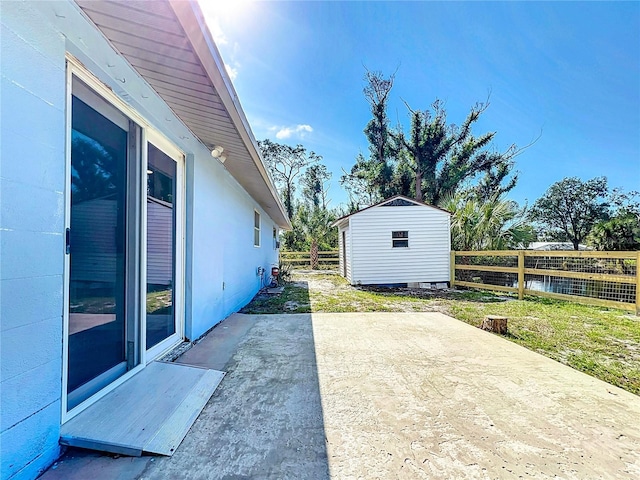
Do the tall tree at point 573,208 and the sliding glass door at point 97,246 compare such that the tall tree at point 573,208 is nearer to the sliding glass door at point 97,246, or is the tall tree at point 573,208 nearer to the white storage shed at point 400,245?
the white storage shed at point 400,245

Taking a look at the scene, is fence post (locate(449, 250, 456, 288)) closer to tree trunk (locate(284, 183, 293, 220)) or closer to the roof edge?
the roof edge

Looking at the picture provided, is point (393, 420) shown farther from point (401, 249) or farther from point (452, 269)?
point (452, 269)

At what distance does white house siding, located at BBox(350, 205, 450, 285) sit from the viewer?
9.87 meters

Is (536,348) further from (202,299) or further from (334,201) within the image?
(334,201)

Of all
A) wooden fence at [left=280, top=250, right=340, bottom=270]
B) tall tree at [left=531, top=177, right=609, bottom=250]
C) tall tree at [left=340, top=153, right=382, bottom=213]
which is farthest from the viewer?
tall tree at [left=531, top=177, right=609, bottom=250]

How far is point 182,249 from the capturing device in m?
3.26

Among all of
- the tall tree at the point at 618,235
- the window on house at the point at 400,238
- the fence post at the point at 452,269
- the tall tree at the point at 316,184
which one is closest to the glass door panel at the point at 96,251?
the window on house at the point at 400,238

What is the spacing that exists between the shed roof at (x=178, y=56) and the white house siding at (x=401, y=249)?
7.24 m

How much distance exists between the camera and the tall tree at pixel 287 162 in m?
26.4

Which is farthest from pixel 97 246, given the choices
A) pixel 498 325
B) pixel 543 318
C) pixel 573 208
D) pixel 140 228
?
pixel 573 208

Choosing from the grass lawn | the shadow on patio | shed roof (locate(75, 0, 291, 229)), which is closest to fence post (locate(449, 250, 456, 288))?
the grass lawn

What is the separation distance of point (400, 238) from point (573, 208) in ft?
70.3

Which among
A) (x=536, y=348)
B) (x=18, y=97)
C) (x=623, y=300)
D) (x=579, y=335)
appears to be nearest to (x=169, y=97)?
(x=18, y=97)

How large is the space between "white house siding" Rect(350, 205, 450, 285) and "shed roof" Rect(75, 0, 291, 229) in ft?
23.8
